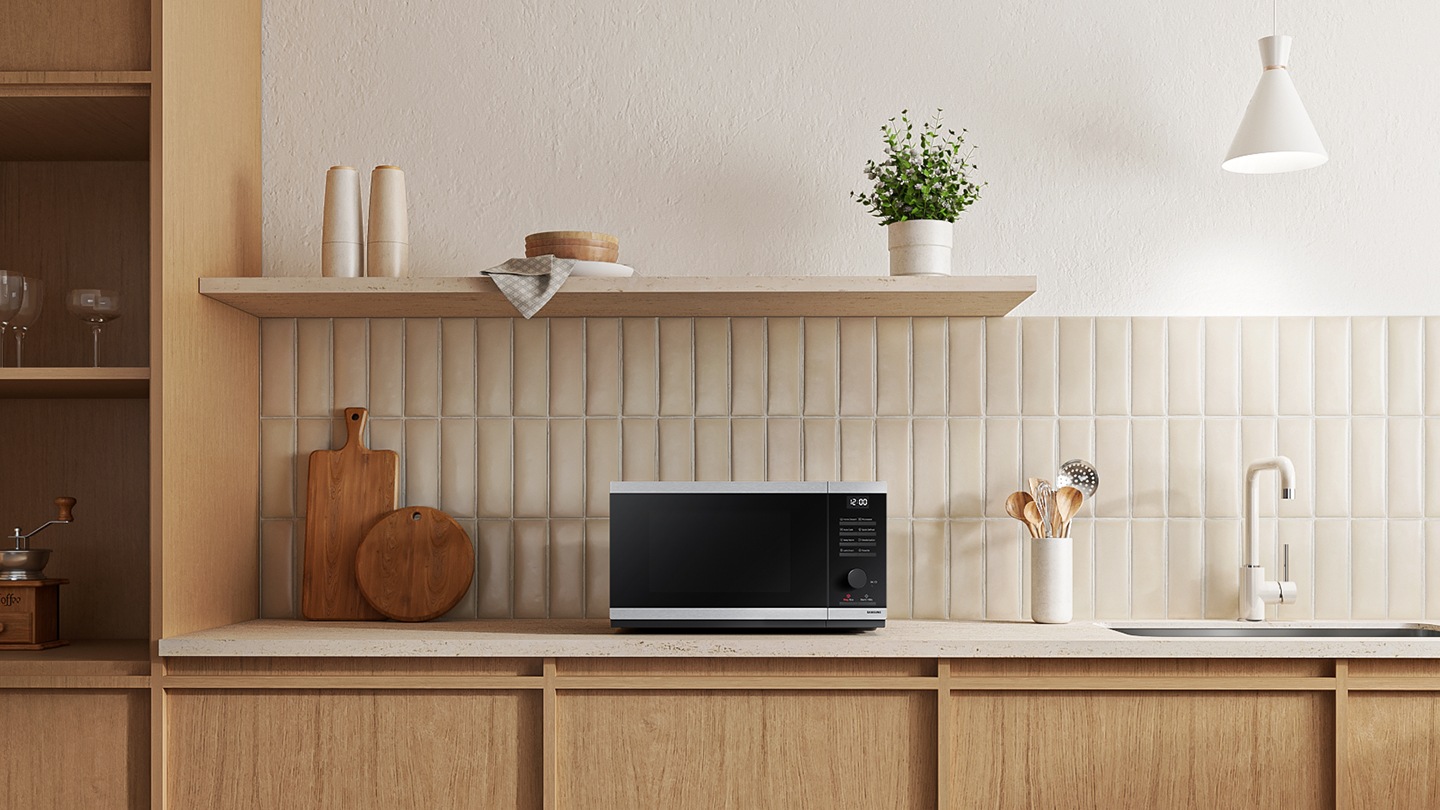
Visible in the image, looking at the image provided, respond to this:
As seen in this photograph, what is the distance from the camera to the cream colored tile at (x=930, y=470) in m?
2.30

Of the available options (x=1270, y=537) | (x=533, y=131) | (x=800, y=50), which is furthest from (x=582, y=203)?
(x=1270, y=537)

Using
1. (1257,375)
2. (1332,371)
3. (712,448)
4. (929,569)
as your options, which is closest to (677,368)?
(712,448)

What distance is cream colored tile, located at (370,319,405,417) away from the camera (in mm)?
2318

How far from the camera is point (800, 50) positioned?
2.36 meters

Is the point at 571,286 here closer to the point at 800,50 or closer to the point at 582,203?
the point at 582,203

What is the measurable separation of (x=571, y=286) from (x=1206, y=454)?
4.51 ft

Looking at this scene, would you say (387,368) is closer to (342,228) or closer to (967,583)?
(342,228)

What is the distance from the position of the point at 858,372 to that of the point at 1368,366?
1.08 m

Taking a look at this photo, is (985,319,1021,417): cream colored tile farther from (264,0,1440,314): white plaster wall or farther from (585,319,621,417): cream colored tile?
(585,319,621,417): cream colored tile

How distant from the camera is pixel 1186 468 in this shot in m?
2.30

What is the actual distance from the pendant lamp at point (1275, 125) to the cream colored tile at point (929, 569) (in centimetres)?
95

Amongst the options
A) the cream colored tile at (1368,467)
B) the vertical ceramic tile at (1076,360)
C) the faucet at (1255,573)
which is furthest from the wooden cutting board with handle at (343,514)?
the cream colored tile at (1368,467)

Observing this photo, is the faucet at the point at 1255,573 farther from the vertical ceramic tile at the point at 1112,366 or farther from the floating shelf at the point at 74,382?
the floating shelf at the point at 74,382

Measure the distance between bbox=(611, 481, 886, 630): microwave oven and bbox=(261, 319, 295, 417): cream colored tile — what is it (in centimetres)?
82
